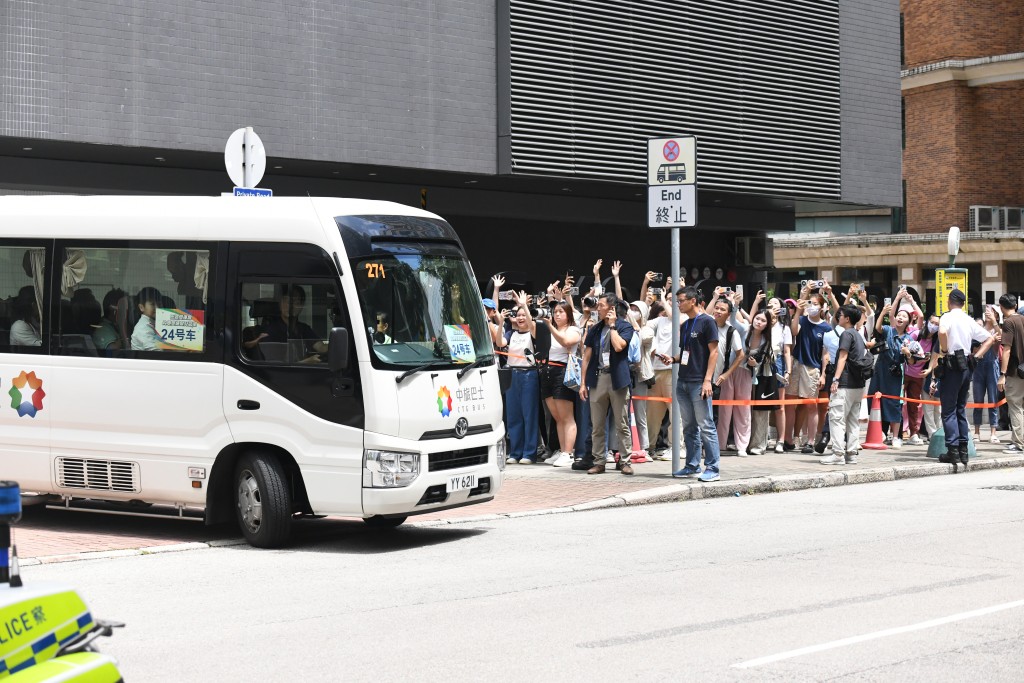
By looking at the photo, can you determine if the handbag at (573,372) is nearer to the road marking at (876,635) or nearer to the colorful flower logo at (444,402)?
the colorful flower logo at (444,402)

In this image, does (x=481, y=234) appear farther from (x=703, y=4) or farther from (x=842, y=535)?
(x=842, y=535)

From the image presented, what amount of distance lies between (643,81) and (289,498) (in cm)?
1884

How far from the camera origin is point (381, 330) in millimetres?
10633

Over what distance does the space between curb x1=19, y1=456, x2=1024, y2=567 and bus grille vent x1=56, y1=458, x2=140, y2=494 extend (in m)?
0.67

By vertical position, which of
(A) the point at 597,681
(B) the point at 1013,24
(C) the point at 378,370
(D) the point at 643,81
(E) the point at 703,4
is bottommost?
(A) the point at 597,681

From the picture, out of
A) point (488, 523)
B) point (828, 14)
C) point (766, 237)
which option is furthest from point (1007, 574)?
point (766, 237)

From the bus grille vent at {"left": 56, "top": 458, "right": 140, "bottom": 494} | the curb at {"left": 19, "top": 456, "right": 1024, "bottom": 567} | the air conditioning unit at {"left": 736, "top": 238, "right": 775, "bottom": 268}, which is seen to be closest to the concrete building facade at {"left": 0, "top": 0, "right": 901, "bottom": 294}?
the air conditioning unit at {"left": 736, "top": 238, "right": 775, "bottom": 268}

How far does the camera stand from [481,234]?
2991 cm

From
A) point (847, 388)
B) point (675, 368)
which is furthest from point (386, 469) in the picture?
A: point (847, 388)

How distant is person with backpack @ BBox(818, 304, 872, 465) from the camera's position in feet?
54.4

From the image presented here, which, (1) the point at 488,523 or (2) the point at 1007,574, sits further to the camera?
(1) the point at 488,523

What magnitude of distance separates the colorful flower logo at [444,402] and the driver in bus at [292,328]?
993mm

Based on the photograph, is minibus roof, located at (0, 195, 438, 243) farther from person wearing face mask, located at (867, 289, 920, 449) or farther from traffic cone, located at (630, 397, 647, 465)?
person wearing face mask, located at (867, 289, 920, 449)

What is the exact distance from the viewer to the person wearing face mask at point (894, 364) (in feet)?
63.2
